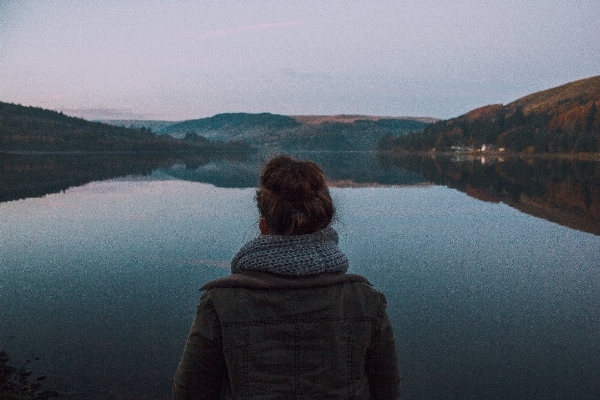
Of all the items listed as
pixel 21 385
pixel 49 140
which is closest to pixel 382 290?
pixel 21 385

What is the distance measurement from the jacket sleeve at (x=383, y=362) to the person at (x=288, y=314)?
0.4 inches

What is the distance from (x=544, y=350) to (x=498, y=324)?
1.11 m

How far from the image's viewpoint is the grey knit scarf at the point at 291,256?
7.08 ft

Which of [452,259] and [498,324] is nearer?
[498,324]

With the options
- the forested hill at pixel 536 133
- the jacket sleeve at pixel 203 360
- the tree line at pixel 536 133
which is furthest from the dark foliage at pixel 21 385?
the tree line at pixel 536 133

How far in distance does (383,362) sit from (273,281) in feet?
2.60

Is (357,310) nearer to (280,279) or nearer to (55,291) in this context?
(280,279)

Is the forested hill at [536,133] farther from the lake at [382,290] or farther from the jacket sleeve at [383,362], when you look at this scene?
the jacket sleeve at [383,362]

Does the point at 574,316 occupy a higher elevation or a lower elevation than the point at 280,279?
lower

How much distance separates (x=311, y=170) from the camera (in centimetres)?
230

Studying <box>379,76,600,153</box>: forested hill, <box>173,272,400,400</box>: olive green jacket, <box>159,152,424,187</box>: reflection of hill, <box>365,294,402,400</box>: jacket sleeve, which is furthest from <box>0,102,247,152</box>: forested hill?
<box>365,294,402,400</box>: jacket sleeve

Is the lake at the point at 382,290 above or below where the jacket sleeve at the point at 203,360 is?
below

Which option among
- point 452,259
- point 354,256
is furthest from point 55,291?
point 452,259

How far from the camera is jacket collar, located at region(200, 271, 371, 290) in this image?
2.13m
